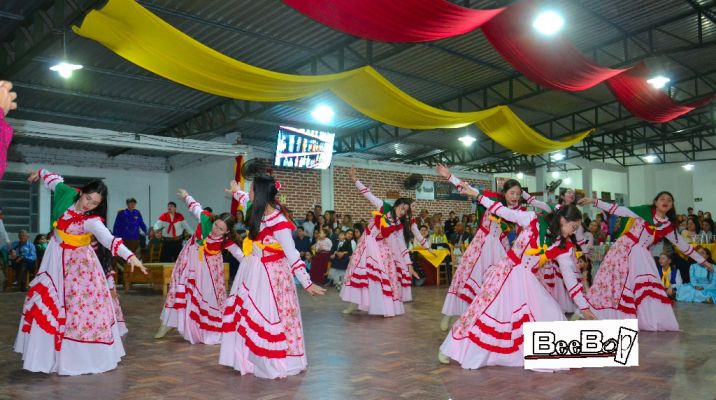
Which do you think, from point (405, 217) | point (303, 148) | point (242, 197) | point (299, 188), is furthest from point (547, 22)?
point (299, 188)

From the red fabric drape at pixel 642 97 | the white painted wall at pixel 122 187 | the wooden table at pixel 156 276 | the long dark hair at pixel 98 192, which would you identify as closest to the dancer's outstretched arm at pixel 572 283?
the long dark hair at pixel 98 192

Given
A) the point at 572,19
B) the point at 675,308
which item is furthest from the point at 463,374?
the point at 572,19

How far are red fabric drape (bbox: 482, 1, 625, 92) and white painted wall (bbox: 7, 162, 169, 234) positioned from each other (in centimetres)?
1041

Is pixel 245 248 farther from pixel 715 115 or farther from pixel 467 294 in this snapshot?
pixel 715 115

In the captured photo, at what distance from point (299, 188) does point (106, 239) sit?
10999 millimetres

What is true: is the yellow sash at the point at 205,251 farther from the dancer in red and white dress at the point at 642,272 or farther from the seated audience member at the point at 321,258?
the seated audience member at the point at 321,258

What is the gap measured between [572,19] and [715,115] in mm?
12142

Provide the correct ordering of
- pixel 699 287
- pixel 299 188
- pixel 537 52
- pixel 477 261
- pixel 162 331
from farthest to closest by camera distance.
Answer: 1. pixel 299 188
2. pixel 699 287
3. pixel 537 52
4. pixel 477 261
5. pixel 162 331

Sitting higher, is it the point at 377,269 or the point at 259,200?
the point at 259,200

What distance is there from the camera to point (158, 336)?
571 cm

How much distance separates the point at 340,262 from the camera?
10.8 meters

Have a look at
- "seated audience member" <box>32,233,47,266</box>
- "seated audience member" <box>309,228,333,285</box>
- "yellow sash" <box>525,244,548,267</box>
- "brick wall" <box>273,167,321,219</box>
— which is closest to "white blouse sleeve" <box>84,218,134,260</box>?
"yellow sash" <box>525,244,548,267</box>

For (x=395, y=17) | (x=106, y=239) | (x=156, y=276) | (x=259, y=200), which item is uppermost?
(x=395, y=17)

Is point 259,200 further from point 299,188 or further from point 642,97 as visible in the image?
point 299,188
